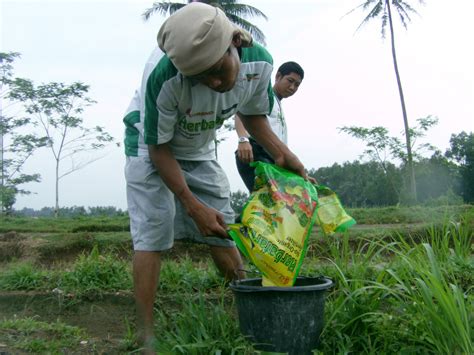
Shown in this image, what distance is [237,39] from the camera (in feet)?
7.22

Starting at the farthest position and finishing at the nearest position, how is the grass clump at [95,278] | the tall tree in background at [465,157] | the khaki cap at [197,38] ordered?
the tall tree in background at [465,157]
the grass clump at [95,278]
the khaki cap at [197,38]

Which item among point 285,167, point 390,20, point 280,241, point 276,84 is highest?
point 390,20

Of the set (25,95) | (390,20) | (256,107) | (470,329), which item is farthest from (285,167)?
(390,20)

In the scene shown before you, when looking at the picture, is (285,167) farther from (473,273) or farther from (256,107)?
(473,273)

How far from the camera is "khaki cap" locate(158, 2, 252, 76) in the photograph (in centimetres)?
200

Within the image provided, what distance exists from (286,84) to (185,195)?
7.38 ft

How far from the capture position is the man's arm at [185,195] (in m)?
2.40

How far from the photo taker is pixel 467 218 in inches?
→ 122

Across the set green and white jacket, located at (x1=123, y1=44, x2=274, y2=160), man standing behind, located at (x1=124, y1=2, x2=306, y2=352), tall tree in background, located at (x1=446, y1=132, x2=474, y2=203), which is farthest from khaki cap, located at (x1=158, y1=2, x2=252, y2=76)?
tall tree in background, located at (x1=446, y1=132, x2=474, y2=203)

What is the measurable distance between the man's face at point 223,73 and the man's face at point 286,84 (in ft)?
7.56

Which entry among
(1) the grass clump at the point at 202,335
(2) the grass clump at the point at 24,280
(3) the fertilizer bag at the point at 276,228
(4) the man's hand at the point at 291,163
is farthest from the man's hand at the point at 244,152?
(2) the grass clump at the point at 24,280

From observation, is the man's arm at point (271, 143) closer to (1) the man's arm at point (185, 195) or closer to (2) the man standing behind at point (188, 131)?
(2) the man standing behind at point (188, 131)

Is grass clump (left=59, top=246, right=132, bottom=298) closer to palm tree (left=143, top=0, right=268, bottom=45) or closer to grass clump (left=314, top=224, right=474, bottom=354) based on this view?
grass clump (left=314, top=224, right=474, bottom=354)

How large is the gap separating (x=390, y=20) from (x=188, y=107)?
18123mm
